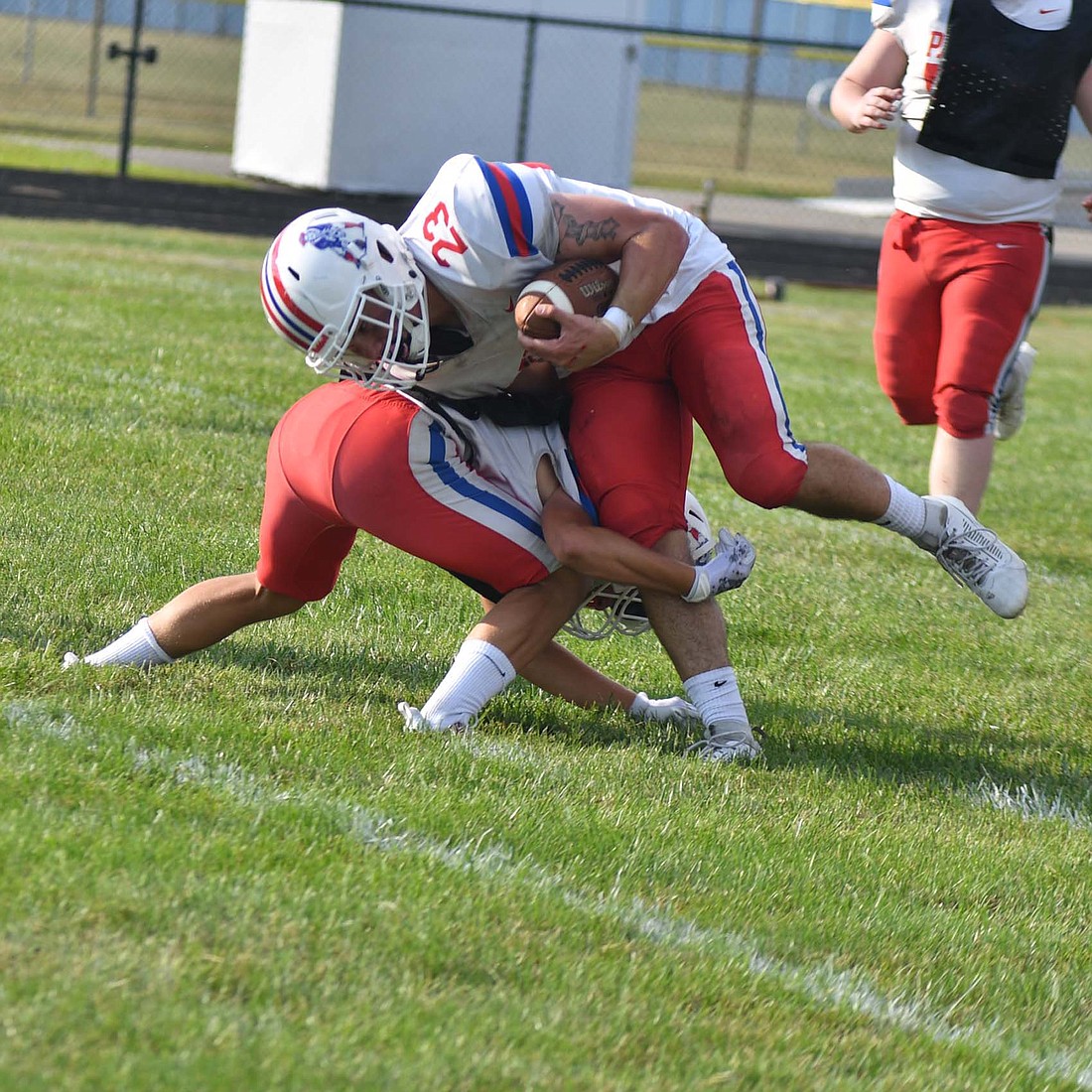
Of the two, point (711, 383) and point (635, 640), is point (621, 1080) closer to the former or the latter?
point (711, 383)

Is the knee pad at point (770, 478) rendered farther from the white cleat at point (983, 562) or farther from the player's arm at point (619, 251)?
the white cleat at point (983, 562)

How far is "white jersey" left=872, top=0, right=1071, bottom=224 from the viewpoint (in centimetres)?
509

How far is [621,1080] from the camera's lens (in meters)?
2.32

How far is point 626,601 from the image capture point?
4121mm

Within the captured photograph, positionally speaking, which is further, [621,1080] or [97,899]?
[97,899]

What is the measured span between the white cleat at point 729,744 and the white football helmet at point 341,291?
1.14 metres

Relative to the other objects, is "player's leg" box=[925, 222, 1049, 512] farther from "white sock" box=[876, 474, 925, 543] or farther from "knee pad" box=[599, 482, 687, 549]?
"knee pad" box=[599, 482, 687, 549]

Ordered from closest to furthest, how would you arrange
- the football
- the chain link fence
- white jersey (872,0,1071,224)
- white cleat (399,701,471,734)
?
the football → white cleat (399,701,471,734) → white jersey (872,0,1071,224) → the chain link fence

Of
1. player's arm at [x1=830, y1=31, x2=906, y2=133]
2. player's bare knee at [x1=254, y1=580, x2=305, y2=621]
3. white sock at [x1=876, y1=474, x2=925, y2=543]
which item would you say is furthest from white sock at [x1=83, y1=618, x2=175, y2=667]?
player's arm at [x1=830, y1=31, x2=906, y2=133]

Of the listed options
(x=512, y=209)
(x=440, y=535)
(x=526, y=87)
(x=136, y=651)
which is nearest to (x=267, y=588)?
(x=136, y=651)

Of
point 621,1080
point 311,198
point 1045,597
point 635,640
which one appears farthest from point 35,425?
point 311,198

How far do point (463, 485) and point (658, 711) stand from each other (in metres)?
0.84

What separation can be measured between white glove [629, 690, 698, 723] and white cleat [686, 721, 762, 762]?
0.27 m

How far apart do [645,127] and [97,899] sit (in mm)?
34949
